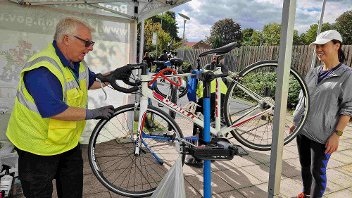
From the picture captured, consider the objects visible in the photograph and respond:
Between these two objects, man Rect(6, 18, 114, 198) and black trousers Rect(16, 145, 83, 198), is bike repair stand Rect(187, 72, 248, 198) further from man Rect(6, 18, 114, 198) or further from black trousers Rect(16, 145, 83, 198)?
black trousers Rect(16, 145, 83, 198)

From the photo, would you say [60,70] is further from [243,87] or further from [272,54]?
[272,54]

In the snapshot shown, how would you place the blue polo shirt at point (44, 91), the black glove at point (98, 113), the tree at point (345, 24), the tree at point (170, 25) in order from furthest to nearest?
the tree at point (170, 25), the tree at point (345, 24), the black glove at point (98, 113), the blue polo shirt at point (44, 91)

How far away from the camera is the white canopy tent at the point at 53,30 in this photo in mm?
3404

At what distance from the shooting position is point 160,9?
4012 mm

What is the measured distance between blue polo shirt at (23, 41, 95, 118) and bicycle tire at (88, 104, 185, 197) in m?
0.73

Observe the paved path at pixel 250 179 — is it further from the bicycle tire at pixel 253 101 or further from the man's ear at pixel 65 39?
the man's ear at pixel 65 39

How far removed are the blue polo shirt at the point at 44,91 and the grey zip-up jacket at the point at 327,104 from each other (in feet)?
6.72

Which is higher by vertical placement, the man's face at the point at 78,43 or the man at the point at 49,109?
the man's face at the point at 78,43

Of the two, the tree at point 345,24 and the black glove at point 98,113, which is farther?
the tree at point 345,24

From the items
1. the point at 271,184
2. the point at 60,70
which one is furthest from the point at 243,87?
the point at 60,70

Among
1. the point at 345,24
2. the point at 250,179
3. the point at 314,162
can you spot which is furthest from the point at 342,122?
the point at 345,24

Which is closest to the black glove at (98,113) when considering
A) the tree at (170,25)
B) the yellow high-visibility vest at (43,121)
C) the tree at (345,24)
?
the yellow high-visibility vest at (43,121)

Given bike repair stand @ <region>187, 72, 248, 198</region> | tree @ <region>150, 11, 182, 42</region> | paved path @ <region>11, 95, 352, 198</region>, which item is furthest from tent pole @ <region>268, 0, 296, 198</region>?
tree @ <region>150, 11, 182, 42</region>

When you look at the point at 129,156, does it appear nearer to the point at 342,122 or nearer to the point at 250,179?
the point at 250,179
